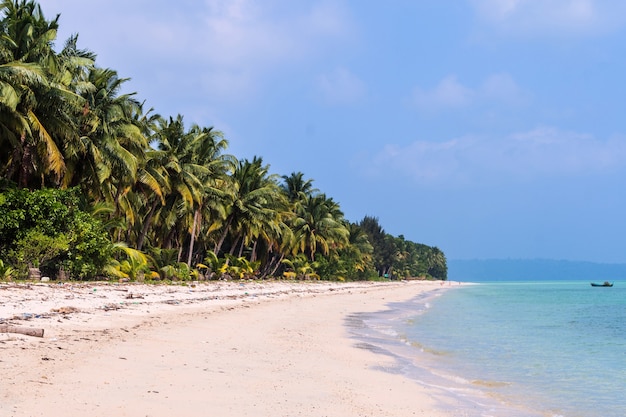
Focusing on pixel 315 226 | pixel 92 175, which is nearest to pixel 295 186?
pixel 315 226

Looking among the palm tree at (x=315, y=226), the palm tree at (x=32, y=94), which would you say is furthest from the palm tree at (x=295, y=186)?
the palm tree at (x=32, y=94)

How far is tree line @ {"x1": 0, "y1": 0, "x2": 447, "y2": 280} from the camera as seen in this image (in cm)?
2017

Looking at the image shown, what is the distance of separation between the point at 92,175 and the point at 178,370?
2083 centimetres

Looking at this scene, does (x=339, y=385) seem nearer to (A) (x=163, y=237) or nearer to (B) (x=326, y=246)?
(A) (x=163, y=237)

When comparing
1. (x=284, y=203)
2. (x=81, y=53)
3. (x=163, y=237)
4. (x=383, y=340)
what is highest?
(x=81, y=53)

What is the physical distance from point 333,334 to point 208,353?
628 centimetres

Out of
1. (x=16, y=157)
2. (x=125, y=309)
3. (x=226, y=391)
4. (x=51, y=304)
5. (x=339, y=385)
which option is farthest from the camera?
(x=16, y=157)

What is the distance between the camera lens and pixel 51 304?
39.9 ft

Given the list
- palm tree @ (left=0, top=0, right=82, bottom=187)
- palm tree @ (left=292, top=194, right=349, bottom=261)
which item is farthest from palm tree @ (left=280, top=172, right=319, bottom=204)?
palm tree @ (left=0, top=0, right=82, bottom=187)

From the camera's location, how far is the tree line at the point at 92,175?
2017 cm

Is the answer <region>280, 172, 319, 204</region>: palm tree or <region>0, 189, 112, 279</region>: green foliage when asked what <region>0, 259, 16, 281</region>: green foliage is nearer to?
<region>0, 189, 112, 279</region>: green foliage

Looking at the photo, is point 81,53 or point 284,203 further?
point 284,203

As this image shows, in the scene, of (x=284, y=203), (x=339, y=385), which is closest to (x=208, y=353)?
(x=339, y=385)

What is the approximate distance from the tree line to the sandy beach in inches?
321
